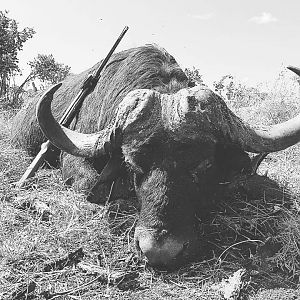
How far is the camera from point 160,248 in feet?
12.8

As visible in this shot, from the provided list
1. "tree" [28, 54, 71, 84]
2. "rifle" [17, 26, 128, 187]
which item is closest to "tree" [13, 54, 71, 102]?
"tree" [28, 54, 71, 84]

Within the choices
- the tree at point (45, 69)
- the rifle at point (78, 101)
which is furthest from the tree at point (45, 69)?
the rifle at point (78, 101)

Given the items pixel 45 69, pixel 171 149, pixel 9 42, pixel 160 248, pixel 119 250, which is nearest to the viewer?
pixel 160 248

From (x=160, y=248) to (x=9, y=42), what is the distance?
34.7 ft

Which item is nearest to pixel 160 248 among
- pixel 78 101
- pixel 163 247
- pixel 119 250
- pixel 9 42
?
pixel 163 247

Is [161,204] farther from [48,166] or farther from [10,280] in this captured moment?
[48,166]

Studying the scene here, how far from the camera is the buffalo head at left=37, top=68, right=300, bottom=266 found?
4043mm

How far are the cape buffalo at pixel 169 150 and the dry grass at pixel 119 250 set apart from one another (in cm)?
25

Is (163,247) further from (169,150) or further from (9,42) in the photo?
(9,42)

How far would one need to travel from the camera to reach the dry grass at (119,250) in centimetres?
376

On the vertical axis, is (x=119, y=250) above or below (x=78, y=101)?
below

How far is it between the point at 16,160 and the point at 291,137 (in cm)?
431

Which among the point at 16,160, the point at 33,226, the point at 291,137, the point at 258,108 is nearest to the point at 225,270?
the point at 291,137

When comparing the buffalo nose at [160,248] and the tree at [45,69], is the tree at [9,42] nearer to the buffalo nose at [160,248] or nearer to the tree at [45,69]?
the tree at [45,69]
